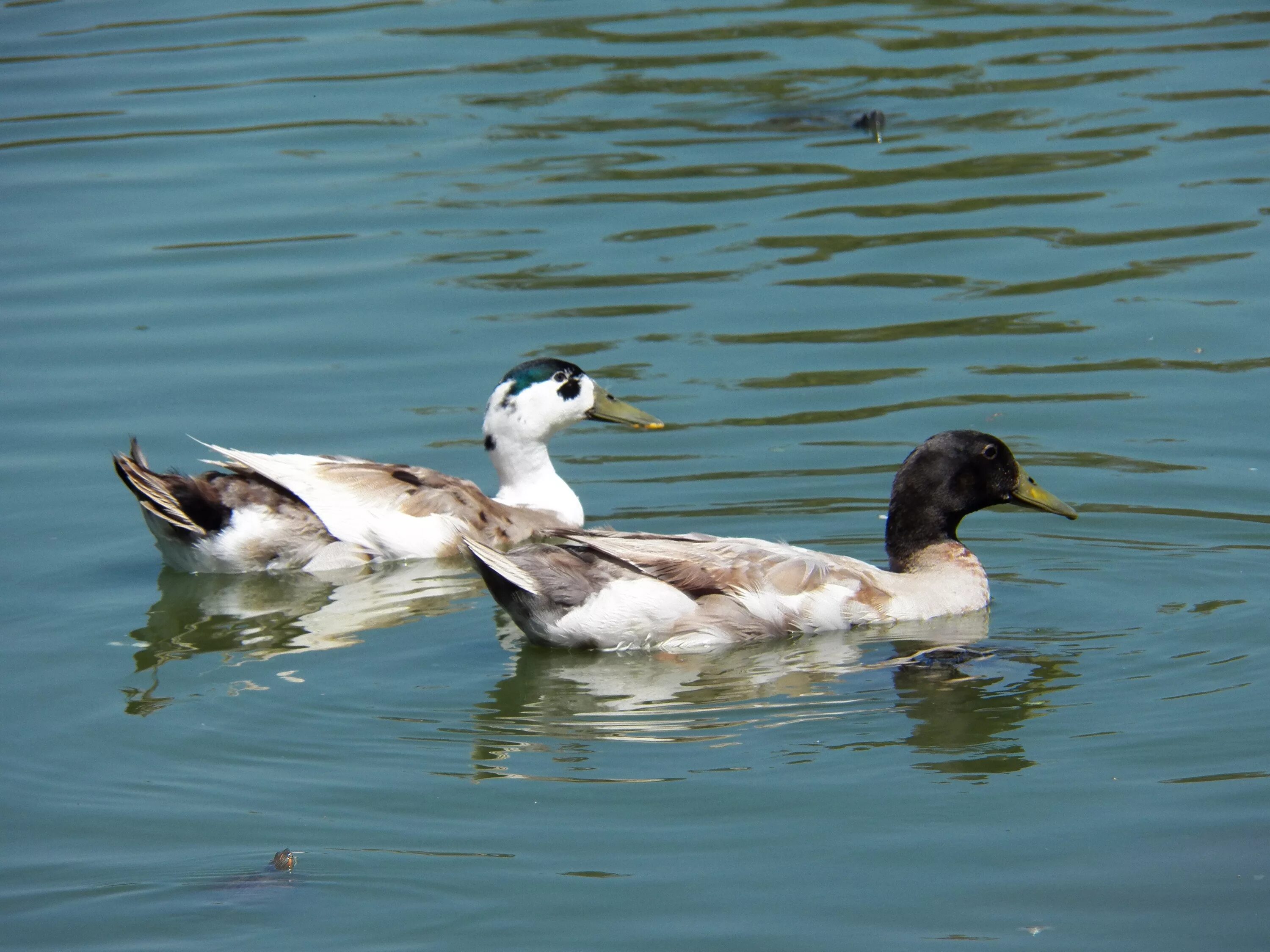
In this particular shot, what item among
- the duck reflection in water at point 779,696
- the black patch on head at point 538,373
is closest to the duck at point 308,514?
the black patch on head at point 538,373

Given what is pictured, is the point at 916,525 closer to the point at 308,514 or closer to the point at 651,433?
the point at 651,433

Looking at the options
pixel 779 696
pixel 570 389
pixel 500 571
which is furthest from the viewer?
pixel 570 389

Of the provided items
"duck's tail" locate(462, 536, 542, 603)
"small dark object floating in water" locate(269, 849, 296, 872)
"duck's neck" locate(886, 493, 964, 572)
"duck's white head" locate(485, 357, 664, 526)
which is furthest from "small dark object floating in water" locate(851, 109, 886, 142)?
"small dark object floating in water" locate(269, 849, 296, 872)

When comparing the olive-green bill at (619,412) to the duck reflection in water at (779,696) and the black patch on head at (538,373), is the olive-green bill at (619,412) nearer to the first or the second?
the black patch on head at (538,373)

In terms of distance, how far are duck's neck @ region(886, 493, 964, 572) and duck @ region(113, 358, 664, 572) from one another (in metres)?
2.18

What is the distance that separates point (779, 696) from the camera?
25.8 ft

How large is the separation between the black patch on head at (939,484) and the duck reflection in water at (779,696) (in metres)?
0.57

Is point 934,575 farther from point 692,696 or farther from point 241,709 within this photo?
point 241,709

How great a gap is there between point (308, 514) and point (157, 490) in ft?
2.78

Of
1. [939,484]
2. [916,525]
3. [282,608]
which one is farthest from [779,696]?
[282,608]

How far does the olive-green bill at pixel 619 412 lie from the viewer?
11383mm

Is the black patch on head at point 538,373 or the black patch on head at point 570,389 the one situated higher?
the black patch on head at point 538,373

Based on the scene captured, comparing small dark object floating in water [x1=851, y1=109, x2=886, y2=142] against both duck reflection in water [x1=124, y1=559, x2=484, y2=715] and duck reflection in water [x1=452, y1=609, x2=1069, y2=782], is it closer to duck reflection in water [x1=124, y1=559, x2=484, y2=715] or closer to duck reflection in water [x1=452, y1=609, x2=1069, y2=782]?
duck reflection in water [x1=124, y1=559, x2=484, y2=715]

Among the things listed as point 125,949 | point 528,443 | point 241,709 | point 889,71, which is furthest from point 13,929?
point 889,71
